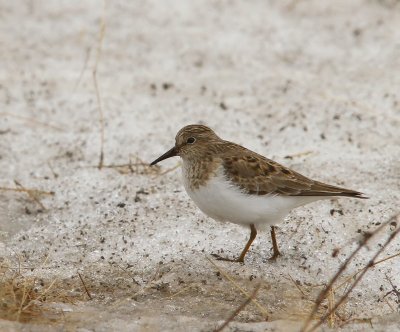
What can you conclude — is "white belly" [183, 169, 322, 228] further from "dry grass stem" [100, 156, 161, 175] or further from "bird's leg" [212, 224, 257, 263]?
"dry grass stem" [100, 156, 161, 175]

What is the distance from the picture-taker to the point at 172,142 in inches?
289

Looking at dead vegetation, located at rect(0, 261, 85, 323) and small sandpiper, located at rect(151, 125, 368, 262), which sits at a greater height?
small sandpiper, located at rect(151, 125, 368, 262)

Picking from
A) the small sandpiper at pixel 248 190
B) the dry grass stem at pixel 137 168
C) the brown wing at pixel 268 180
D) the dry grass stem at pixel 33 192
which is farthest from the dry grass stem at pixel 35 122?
the brown wing at pixel 268 180

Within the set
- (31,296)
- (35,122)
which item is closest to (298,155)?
(35,122)

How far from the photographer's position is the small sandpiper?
16.9 ft

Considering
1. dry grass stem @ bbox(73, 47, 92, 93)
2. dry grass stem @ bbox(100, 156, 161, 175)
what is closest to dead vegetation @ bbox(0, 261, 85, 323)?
dry grass stem @ bbox(100, 156, 161, 175)

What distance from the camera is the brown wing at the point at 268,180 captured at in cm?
521

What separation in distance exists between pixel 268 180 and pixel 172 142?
2.20 m

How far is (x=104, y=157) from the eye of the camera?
7.09 meters

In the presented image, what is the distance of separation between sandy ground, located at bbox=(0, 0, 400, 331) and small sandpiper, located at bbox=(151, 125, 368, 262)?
35 centimetres

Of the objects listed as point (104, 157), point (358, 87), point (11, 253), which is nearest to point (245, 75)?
point (358, 87)

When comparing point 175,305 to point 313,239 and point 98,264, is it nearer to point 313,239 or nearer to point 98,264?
point 98,264

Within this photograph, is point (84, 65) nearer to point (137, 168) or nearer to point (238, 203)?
point (137, 168)

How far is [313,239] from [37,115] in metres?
3.43
